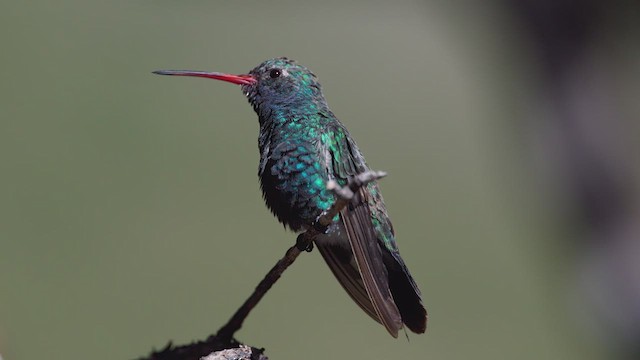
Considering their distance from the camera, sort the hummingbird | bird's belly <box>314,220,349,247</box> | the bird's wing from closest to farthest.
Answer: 1. the bird's wing
2. the hummingbird
3. bird's belly <box>314,220,349,247</box>

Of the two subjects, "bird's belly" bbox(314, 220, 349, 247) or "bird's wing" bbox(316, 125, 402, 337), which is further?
"bird's belly" bbox(314, 220, 349, 247)

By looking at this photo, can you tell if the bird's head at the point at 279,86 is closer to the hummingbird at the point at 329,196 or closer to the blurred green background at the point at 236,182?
the hummingbird at the point at 329,196

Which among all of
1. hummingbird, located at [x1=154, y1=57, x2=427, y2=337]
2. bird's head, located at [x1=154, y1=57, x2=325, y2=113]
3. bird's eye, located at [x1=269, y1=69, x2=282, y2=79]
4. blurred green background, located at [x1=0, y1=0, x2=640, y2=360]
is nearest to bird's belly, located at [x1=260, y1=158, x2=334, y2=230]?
hummingbird, located at [x1=154, y1=57, x2=427, y2=337]

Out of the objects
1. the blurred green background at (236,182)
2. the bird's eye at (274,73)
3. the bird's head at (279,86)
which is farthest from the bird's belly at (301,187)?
the blurred green background at (236,182)

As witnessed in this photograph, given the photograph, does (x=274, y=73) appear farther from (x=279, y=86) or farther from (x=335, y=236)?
(x=335, y=236)

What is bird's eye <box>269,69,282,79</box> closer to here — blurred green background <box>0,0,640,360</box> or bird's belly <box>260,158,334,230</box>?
bird's belly <box>260,158,334,230</box>

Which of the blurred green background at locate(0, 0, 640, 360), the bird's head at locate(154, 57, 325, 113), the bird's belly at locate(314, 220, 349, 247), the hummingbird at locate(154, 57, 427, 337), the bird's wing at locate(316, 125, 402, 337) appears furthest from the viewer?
the blurred green background at locate(0, 0, 640, 360)

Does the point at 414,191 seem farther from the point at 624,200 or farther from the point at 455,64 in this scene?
the point at 624,200

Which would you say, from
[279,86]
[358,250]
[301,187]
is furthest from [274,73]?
[358,250]

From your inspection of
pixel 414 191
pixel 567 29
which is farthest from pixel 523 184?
pixel 567 29
